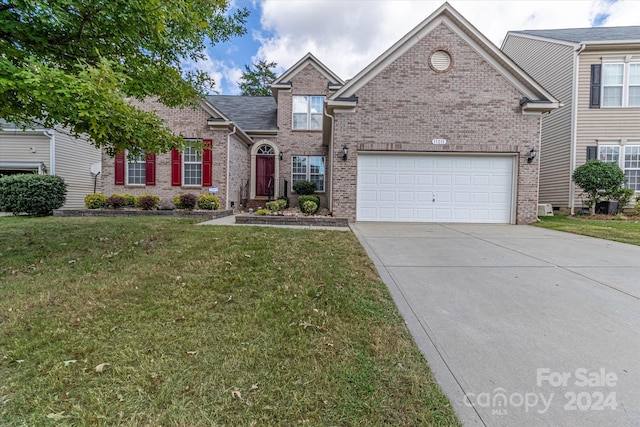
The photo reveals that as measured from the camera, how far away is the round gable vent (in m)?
9.46

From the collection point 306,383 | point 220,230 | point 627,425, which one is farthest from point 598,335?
point 220,230

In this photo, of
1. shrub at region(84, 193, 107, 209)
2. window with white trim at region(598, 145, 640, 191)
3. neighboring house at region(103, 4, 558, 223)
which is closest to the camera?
neighboring house at region(103, 4, 558, 223)

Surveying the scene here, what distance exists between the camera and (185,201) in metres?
11.3

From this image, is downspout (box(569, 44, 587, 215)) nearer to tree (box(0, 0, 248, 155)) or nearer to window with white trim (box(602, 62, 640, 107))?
window with white trim (box(602, 62, 640, 107))

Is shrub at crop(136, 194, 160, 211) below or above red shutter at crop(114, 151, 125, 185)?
below

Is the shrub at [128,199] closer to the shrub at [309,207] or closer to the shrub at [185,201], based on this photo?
the shrub at [185,201]

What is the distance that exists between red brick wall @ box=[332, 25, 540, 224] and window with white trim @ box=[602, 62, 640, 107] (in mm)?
5833

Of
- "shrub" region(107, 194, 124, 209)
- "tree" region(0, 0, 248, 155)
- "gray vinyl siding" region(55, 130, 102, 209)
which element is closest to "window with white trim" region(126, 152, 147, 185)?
"shrub" region(107, 194, 124, 209)

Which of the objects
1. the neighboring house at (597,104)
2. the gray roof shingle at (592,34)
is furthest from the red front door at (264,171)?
the gray roof shingle at (592,34)

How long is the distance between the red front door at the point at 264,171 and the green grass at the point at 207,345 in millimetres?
10454

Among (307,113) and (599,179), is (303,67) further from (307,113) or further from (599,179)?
(599,179)

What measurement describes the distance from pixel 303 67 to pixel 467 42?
7.87m

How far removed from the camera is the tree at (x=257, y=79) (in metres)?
30.5

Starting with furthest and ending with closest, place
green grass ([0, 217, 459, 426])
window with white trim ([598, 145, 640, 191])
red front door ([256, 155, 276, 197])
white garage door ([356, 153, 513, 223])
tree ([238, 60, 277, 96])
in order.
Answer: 1. tree ([238, 60, 277, 96])
2. red front door ([256, 155, 276, 197])
3. window with white trim ([598, 145, 640, 191])
4. white garage door ([356, 153, 513, 223])
5. green grass ([0, 217, 459, 426])
